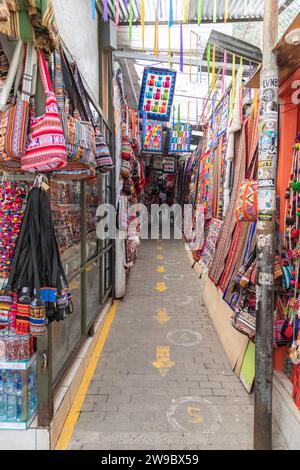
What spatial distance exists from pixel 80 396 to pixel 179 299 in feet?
11.4

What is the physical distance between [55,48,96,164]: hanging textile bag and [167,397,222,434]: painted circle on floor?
229cm

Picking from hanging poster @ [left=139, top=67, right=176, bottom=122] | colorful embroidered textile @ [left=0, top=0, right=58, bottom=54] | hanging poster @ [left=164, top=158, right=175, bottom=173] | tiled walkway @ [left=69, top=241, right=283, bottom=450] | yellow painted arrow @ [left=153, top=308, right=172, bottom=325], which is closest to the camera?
colorful embroidered textile @ [left=0, top=0, right=58, bottom=54]

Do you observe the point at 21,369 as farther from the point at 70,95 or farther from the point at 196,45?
the point at 196,45

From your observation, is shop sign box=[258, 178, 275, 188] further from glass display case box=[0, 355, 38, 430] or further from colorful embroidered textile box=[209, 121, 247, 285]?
glass display case box=[0, 355, 38, 430]

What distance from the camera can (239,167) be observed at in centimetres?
436

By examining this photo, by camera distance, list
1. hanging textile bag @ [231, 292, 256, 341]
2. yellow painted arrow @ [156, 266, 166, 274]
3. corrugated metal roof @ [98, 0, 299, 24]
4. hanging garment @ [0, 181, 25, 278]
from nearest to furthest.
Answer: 1. hanging garment @ [0, 181, 25, 278]
2. hanging textile bag @ [231, 292, 256, 341]
3. corrugated metal roof @ [98, 0, 299, 24]
4. yellow painted arrow @ [156, 266, 166, 274]

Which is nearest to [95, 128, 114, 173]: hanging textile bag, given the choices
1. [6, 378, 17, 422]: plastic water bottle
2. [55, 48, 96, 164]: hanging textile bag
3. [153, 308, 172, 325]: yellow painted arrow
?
[55, 48, 96, 164]: hanging textile bag

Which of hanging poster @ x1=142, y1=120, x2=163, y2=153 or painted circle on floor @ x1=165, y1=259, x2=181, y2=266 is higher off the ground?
hanging poster @ x1=142, y1=120, x2=163, y2=153

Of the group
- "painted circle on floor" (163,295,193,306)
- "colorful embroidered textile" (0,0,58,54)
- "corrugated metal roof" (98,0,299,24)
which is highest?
"corrugated metal roof" (98,0,299,24)

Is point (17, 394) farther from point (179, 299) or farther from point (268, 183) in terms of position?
point (179, 299)

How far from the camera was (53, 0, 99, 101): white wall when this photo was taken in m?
3.13

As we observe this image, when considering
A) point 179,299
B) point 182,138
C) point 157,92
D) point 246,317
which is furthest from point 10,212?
point 182,138

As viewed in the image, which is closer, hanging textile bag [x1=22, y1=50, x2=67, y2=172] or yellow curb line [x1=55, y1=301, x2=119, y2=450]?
hanging textile bag [x1=22, y1=50, x2=67, y2=172]
